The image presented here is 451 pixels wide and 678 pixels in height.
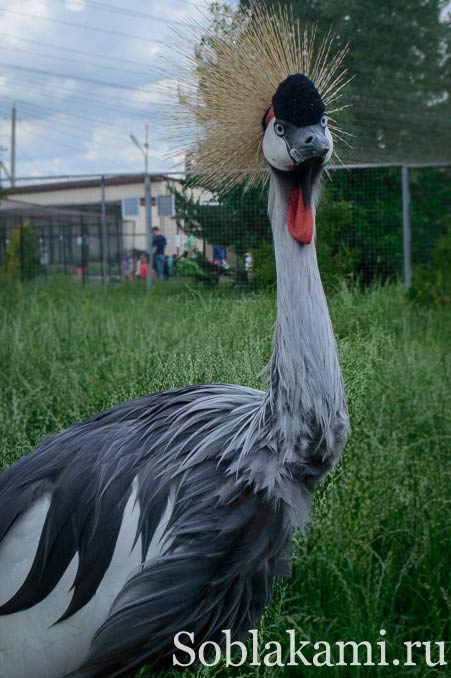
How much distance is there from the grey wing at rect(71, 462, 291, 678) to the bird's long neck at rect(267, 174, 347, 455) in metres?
0.14

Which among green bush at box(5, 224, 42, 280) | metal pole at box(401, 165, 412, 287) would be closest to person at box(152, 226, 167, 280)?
metal pole at box(401, 165, 412, 287)

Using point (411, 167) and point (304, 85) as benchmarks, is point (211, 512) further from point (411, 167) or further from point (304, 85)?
point (411, 167)

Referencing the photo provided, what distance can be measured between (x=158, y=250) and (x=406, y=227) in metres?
0.63

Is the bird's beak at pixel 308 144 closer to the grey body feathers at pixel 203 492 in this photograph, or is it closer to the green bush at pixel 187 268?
the grey body feathers at pixel 203 492

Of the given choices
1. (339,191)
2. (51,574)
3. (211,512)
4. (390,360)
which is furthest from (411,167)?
(51,574)

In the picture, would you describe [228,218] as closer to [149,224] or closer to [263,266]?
[263,266]

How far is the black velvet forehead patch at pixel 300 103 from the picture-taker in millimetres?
1111

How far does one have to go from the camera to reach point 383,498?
1749 millimetres

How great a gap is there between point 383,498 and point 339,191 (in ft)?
2.35

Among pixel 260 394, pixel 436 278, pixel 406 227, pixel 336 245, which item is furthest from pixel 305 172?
pixel 436 278

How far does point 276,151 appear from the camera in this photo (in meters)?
1.15

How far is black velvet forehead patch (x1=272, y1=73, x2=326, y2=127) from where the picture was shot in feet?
3.65

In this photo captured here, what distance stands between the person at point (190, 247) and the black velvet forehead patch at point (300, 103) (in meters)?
0.57

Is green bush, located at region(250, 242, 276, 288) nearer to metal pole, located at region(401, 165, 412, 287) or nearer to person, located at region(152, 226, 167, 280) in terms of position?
person, located at region(152, 226, 167, 280)
